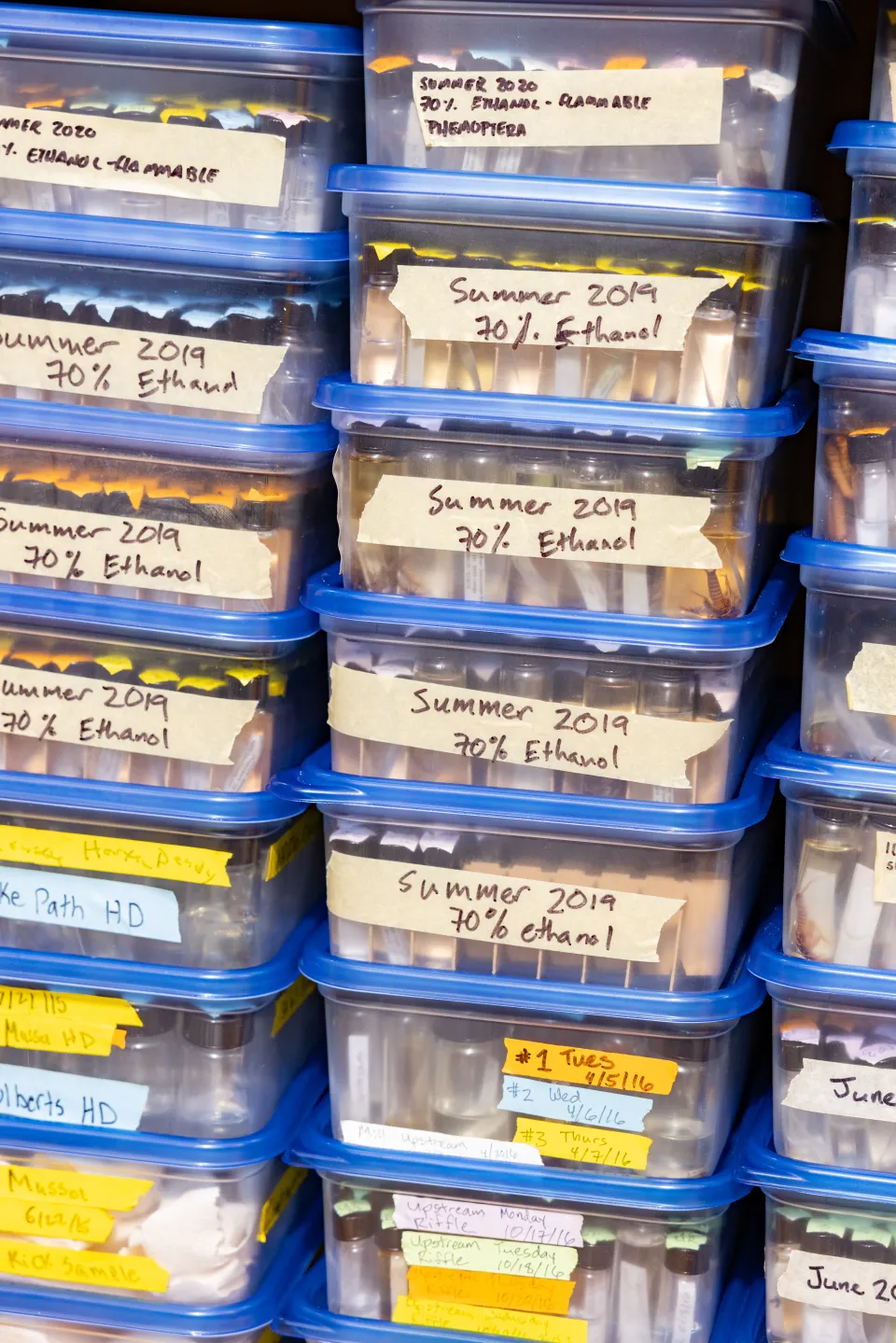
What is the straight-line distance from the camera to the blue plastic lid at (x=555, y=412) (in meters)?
0.99

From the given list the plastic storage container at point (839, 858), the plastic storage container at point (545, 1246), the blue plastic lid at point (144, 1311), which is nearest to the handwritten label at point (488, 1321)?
the plastic storage container at point (545, 1246)

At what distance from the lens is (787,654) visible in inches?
54.9

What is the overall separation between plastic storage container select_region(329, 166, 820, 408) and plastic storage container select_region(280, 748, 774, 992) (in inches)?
12.0

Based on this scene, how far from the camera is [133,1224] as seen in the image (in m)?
1.18

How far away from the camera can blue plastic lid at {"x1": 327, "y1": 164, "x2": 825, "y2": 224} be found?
0.97 meters

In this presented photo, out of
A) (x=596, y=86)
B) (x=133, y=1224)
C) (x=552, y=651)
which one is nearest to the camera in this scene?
(x=596, y=86)

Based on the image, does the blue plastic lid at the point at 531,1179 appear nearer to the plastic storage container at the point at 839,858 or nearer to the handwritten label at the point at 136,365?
the plastic storage container at the point at 839,858

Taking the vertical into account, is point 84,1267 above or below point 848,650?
below

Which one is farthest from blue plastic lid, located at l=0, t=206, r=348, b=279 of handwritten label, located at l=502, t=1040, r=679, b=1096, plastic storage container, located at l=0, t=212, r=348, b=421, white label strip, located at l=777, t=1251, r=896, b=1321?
white label strip, located at l=777, t=1251, r=896, b=1321

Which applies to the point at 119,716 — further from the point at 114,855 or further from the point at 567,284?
the point at 567,284

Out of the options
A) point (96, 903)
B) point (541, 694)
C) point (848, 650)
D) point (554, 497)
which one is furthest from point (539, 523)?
point (96, 903)

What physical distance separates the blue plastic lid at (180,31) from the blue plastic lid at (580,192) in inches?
3.5

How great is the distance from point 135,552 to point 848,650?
53 cm

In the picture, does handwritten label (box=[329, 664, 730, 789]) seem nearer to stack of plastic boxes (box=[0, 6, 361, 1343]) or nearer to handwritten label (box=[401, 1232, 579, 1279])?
stack of plastic boxes (box=[0, 6, 361, 1343])
